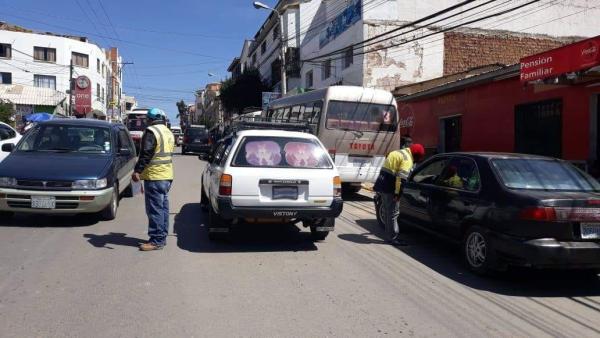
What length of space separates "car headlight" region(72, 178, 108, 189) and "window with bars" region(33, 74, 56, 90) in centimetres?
4902

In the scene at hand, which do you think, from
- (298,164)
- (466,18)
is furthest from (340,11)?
(298,164)

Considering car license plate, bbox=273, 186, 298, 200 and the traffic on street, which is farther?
car license plate, bbox=273, 186, 298, 200

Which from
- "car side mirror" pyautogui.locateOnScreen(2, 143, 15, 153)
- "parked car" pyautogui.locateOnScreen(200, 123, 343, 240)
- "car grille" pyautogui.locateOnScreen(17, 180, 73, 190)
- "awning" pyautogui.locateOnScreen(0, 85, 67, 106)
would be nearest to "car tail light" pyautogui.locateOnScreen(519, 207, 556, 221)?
"parked car" pyautogui.locateOnScreen(200, 123, 343, 240)

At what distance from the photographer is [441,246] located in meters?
7.87

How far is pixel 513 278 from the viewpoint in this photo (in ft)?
20.3

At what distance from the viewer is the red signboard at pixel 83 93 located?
1933 inches

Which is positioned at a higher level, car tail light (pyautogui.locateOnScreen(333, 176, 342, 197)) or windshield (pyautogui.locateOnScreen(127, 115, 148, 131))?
windshield (pyautogui.locateOnScreen(127, 115, 148, 131))

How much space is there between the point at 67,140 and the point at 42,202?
1.94 meters

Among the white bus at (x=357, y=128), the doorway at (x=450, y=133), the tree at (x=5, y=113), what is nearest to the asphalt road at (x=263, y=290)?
the white bus at (x=357, y=128)

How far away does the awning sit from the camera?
4553cm

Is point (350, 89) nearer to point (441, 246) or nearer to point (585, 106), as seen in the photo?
point (585, 106)

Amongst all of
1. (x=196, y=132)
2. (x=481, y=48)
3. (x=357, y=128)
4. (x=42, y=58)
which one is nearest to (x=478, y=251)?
(x=357, y=128)

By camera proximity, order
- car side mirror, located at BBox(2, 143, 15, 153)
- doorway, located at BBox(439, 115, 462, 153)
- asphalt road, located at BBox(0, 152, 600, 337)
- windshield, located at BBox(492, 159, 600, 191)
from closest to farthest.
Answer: asphalt road, located at BBox(0, 152, 600, 337), windshield, located at BBox(492, 159, 600, 191), car side mirror, located at BBox(2, 143, 15, 153), doorway, located at BBox(439, 115, 462, 153)

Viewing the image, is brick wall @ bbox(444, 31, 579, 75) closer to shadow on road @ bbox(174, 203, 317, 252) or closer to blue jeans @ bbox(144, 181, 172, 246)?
shadow on road @ bbox(174, 203, 317, 252)
